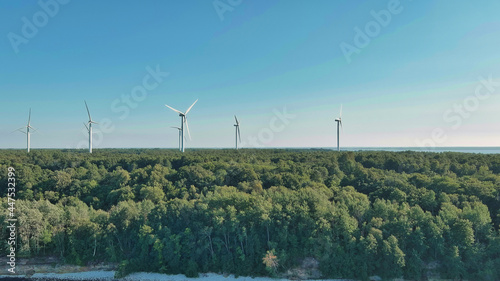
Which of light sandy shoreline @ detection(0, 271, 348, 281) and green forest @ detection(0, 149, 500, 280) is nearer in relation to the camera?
green forest @ detection(0, 149, 500, 280)

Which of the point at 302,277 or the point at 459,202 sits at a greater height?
the point at 459,202

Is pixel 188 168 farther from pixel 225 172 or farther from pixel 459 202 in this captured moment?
pixel 459 202

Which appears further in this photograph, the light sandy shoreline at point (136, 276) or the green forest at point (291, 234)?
the light sandy shoreline at point (136, 276)

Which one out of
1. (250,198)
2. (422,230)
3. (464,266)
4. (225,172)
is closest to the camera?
(464,266)

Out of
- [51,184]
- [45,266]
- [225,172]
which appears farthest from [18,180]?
[225,172]

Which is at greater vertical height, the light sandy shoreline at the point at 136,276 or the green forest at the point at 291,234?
the green forest at the point at 291,234

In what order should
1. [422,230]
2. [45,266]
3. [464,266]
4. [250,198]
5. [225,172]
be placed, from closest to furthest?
1. [464,266]
2. [422,230]
3. [45,266]
4. [250,198]
5. [225,172]

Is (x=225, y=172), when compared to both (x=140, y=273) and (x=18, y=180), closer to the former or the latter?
(x=140, y=273)

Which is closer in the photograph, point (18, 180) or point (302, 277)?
point (302, 277)

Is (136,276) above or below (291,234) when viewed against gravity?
below

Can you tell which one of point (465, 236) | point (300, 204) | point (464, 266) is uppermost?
point (300, 204)

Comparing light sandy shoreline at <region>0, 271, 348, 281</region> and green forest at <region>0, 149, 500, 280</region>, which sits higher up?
green forest at <region>0, 149, 500, 280</region>
